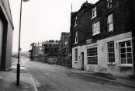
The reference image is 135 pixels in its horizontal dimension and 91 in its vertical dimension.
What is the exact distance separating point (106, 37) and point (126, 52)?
4.29 metres

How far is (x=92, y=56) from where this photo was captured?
25.9 m

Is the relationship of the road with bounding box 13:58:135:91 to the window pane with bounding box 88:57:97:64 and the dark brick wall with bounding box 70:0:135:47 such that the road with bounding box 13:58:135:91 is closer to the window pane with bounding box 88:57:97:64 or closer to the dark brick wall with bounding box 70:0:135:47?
the dark brick wall with bounding box 70:0:135:47

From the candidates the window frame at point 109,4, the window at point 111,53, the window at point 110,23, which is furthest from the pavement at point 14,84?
the window frame at point 109,4

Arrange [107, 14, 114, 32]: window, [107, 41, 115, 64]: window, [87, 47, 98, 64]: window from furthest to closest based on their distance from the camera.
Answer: [87, 47, 98, 64]: window
[107, 14, 114, 32]: window
[107, 41, 115, 64]: window

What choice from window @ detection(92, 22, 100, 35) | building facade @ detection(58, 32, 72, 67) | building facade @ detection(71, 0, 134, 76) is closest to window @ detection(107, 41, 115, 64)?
building facade @ detection(71, 0, 134, 76)

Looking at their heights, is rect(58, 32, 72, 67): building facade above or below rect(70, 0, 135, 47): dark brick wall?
below

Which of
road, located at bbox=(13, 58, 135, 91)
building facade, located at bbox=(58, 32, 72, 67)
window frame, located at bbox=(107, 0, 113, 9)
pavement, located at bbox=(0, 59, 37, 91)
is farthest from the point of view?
building facade, located at bbox=(58, 32, 72, 67)

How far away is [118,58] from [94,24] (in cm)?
803

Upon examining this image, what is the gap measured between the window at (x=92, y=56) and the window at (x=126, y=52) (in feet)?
19.6

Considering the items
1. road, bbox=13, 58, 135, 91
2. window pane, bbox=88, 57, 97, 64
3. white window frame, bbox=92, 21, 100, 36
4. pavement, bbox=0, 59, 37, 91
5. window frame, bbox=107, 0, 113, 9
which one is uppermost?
window frame, bbox=107, 0, 113, 9

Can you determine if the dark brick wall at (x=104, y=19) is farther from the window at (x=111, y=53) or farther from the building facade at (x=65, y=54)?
the building facade at (x=65, y=54)

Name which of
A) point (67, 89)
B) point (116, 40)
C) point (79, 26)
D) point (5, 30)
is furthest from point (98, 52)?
point (67, 89)

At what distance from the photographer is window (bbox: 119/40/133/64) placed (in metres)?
17.9

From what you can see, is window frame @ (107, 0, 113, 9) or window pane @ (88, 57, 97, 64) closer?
window frame @ (107, 0, 113, 9)
